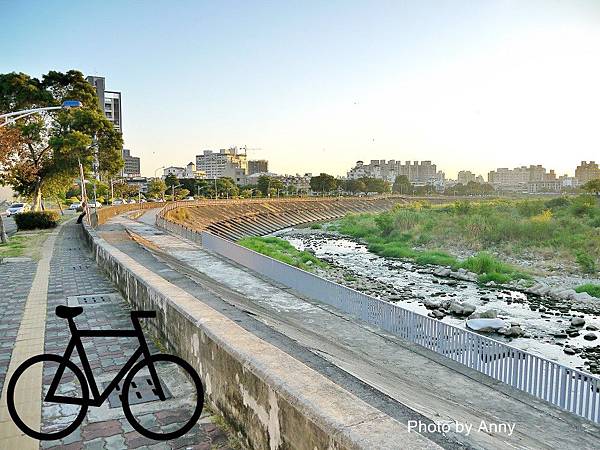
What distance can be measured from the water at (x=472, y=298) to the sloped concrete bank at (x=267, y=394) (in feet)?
42.9

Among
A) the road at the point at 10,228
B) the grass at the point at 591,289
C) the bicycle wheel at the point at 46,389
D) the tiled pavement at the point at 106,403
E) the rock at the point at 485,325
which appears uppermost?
the bicycle wheel at the point at 46,389

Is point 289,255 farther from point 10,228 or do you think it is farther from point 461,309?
point 10,228

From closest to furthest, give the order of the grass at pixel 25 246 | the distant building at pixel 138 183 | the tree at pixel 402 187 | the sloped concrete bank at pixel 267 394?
the sloped concrete bank at pixel 267 394 < the grass at pixel 25 246 < the distant building at pixel 138 183 < the tree at pixel 402 187

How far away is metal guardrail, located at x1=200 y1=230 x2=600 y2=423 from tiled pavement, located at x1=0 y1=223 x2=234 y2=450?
620cm

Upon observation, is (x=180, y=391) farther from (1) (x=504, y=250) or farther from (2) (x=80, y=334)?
(1) (x=504, y=250)

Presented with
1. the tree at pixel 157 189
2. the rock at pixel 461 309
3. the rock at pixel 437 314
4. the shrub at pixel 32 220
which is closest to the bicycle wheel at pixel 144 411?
the rock at pixel 437 314

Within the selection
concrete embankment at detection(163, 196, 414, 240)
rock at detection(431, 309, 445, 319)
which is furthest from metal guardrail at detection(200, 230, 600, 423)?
concrete embankment at detection(163, 196, 414, 240)

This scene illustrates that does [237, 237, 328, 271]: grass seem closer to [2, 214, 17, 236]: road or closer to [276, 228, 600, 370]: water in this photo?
[276, 228, 600, 370]: water

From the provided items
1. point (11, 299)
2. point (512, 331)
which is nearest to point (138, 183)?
point (512, 331)

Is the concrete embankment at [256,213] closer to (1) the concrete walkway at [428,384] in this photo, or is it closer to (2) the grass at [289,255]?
(2) the grass at [289,255]

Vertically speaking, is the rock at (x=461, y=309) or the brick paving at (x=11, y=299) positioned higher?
the brick paving at (x=11, y=299)

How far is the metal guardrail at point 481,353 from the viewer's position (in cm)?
843

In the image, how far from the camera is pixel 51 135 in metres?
34.1

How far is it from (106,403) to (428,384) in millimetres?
6282
